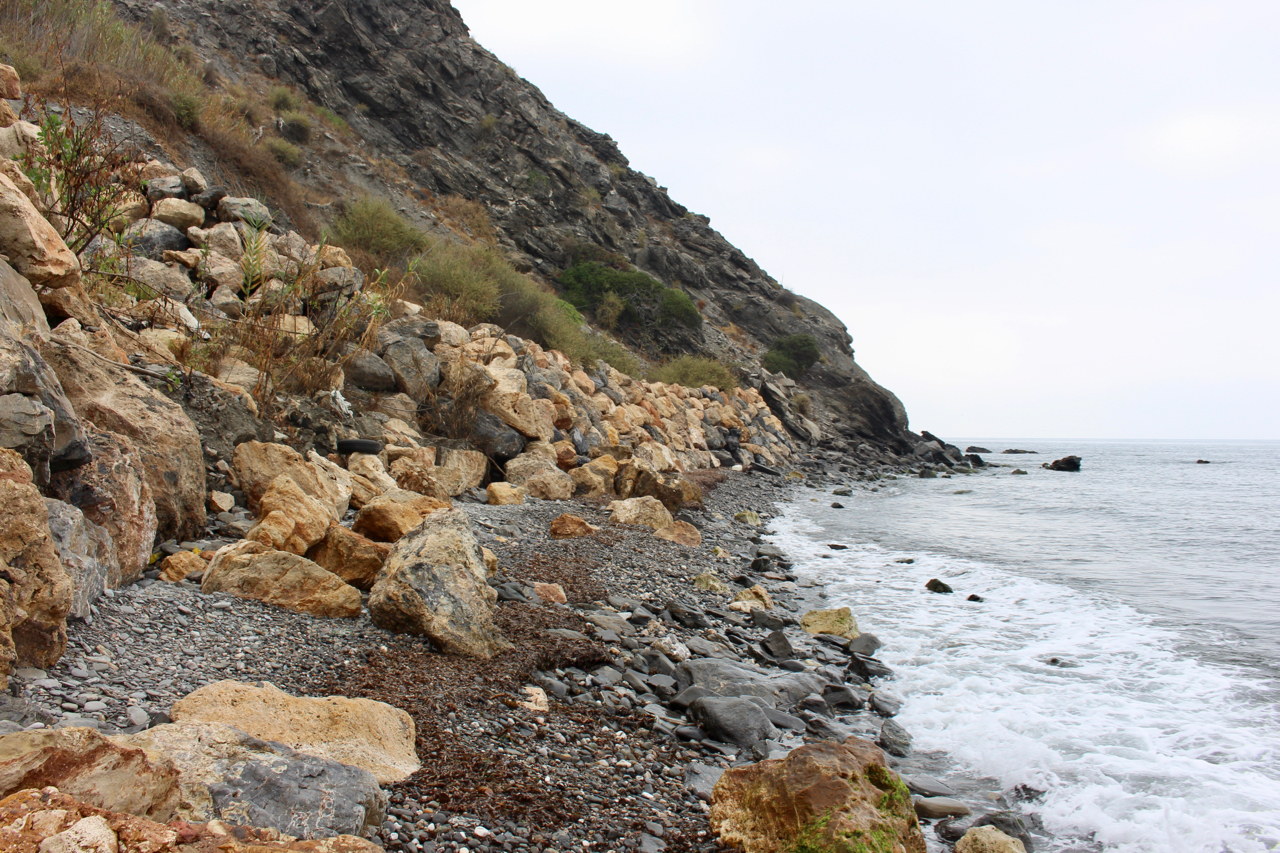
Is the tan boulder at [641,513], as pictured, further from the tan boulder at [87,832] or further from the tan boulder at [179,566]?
the tan boulder at [87,832]

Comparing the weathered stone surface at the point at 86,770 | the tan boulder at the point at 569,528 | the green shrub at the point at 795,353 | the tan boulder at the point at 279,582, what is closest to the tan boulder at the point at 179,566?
the tan boulder at the point at 279,582

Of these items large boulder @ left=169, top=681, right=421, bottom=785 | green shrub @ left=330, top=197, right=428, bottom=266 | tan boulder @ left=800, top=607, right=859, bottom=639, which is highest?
green shrub @ left=330, top=197, right=428, bottom=266

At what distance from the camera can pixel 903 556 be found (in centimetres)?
1114

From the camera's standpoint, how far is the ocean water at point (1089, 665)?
381 cm

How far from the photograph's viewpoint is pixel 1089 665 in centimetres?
607

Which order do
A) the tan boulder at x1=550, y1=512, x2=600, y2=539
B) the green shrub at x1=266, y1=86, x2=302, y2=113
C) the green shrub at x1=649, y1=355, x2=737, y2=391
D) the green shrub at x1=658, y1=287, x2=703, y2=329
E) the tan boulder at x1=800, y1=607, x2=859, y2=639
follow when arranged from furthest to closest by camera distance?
the green shrub at x1=658, y1=287, x2=703, y2=329 → the green shrub at x1=649, y1=355, x2=737, y2=391 → the green shrub at x1=266, y1=86, x2=302, y2=113 → the tan boulder at x1=550, y1=512, x2=600, y2=539 → the tan boulder at x1=800, y1=607, x2=859, y2=639

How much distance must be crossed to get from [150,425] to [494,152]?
34532 millimetres

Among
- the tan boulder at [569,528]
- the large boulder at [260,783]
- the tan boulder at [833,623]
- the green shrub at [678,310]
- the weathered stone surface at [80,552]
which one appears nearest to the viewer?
the large boulder at [260,783]

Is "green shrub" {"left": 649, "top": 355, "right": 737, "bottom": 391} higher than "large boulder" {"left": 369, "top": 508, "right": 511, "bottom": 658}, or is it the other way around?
"green shrub" {"left": 649, "top": 355, "right": 737, "bottom": 391}

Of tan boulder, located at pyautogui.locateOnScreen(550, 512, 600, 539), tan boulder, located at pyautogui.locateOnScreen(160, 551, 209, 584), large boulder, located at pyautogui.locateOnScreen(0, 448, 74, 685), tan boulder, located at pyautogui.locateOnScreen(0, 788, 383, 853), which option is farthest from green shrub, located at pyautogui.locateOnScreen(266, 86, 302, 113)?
tan boulder, located at pyautogui.locateOnScreen(0, 788, 383, 853)

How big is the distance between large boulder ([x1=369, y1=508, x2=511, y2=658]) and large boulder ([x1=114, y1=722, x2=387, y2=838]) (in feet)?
5.18

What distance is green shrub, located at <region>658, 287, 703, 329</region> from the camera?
34.3 metres

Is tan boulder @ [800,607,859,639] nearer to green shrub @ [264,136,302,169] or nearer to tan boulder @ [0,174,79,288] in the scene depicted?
tan boulder @ [0,174,79,288]

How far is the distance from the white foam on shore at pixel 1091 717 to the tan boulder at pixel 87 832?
379 centimetres
